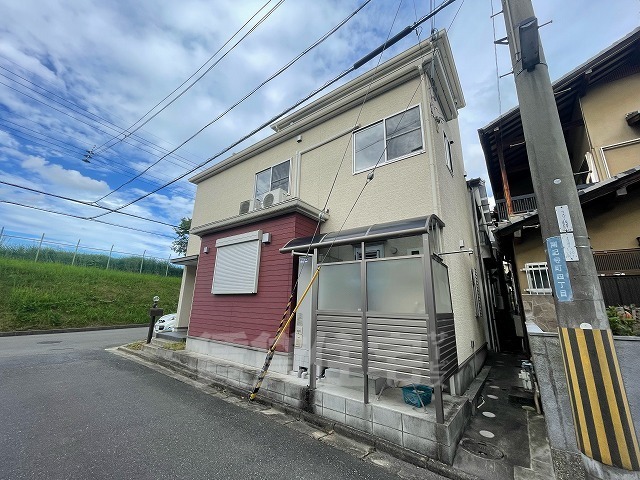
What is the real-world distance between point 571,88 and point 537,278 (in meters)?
6.52

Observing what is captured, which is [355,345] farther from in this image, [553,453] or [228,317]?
[228,317]

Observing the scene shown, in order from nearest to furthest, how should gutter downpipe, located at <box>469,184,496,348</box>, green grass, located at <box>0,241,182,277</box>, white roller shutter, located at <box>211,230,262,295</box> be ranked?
white roller shutter, located at <box>211,230,262,295</box> < gutter downpipe, located at <box>469,184,496,348</box> < green grass, located at <box>0,241,182,277</box>

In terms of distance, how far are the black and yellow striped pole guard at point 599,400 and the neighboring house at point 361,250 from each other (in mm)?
1248

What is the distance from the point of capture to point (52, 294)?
42.9 ft

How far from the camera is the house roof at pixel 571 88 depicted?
291 inches

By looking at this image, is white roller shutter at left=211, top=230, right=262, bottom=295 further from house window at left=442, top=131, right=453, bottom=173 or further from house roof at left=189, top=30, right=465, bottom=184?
house window at left=442, top=131, right=453, bottom=173

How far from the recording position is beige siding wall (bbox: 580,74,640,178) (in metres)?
7.04

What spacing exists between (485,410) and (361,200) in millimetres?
4481

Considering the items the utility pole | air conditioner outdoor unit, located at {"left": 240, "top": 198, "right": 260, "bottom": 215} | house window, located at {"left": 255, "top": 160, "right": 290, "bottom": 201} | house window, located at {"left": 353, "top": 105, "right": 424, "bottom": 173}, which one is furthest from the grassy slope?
the utility pole

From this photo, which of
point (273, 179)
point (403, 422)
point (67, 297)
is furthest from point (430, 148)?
point (67, 297)

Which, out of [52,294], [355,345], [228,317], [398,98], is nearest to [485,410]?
[355,345]

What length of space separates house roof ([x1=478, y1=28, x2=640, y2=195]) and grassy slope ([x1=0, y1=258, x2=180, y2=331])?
19.9 meters

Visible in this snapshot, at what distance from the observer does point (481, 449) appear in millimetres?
3094

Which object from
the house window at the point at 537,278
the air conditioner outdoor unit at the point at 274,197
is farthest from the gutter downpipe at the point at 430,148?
the air conditioner outdoor unit at the point at 274,197
